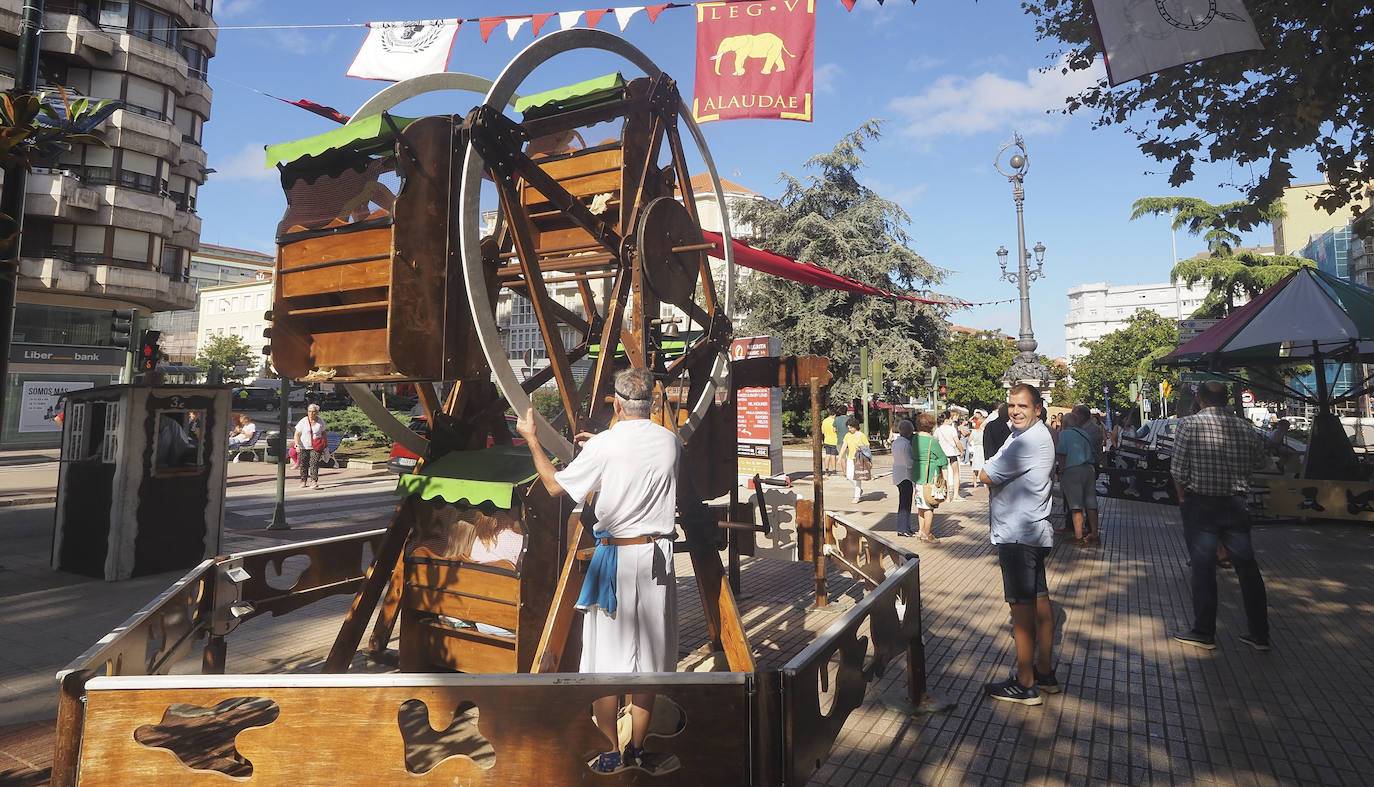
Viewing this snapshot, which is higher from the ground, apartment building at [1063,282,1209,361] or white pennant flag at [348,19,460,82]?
apartment building at [1063,282,1209,361]

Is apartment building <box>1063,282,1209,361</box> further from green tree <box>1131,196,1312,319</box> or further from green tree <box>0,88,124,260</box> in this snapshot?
green tree <box>0,88,124,260</box>

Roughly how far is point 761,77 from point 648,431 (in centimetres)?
607

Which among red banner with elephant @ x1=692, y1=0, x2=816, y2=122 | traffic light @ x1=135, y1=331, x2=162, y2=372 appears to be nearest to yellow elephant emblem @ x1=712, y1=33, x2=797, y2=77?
red banner with elephant @ x1=692, y1=0, x2=816, y2=122

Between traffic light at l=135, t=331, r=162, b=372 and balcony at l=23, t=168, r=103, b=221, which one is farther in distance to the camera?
balcony at l=23, t=168, r=103, b=221

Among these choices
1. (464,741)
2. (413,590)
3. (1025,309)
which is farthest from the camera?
(1025,309)

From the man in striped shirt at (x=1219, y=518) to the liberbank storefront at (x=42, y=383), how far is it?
109 ft

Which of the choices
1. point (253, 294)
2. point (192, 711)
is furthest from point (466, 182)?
point (253, 294)

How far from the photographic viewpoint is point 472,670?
13.8 feet

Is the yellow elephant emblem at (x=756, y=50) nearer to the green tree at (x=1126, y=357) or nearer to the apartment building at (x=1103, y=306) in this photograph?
the green tree at (x=1126, y=357)

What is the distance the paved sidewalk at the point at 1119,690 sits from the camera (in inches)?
136

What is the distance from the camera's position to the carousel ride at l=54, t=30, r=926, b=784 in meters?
2.15

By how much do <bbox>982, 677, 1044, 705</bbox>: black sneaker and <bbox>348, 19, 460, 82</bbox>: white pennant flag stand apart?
8087 mm

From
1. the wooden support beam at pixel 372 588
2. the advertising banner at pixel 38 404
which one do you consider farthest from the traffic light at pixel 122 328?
the advertising banner at pixel 38 404

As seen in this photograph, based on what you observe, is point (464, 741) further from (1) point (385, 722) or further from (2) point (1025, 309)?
(2) point (1025, 309)
